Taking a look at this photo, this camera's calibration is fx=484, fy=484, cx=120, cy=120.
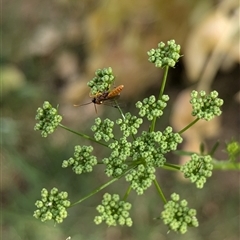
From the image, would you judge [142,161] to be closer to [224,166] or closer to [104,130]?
[104,130]

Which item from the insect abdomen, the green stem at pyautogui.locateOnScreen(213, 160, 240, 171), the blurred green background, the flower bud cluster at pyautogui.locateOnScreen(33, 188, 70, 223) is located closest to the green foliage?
the flower bud cluster at pyautogui.locateOnScreen(33, 188, 70, 223)

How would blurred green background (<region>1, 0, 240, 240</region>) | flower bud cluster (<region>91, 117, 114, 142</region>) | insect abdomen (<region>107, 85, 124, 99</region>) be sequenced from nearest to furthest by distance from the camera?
flower bud cluster (<region>91, 117, 114, 142</region>) → insect abdomen (<region>107, 85, 124, 99</region>) → blurred green background (<region>1, 0, 240, 240</region>)

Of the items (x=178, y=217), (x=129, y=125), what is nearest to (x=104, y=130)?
(x=129, y=125)

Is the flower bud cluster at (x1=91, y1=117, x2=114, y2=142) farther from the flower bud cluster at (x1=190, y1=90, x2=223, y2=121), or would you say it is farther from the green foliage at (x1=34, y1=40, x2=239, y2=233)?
the flower bud cluster at (x1=190, y1=90, x2=223, y2=121)

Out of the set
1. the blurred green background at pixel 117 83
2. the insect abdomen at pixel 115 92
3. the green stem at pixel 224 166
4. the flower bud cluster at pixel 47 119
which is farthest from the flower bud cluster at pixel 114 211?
the blurred green background at pixel 117 83

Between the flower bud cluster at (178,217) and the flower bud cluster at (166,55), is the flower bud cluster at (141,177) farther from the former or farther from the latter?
the flower bud cluster at (166,55)
